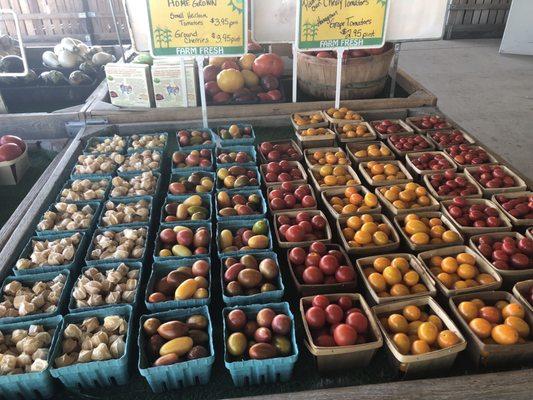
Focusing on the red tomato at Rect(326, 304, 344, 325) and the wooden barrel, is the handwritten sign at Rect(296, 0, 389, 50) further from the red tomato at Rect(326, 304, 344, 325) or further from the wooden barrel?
the red tomato at Rect(326, 304, 344, 325)

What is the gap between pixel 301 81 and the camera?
3229 millimetres

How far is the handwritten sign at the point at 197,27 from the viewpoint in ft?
7.70

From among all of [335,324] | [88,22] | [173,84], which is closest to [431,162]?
[335,324]

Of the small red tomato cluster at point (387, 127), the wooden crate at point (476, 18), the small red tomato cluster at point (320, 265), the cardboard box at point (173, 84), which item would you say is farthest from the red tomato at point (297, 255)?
the wooden crate at point (476, 18)

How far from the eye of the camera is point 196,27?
238cm

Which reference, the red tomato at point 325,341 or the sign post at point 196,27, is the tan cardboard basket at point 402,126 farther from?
the red tomato at point 325,341

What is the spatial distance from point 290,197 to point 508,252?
0.93m

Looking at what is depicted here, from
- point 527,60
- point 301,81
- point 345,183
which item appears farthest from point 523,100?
point 345,183

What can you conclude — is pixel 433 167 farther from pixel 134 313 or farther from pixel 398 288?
pixel 134 313

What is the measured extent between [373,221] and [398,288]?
441mm

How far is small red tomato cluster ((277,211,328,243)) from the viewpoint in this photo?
177cm

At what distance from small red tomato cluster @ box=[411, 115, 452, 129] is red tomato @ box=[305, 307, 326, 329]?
1.73 metres

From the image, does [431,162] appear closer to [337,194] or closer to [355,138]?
[355,138]

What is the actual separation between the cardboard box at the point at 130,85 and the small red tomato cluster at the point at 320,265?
1.70 metres
